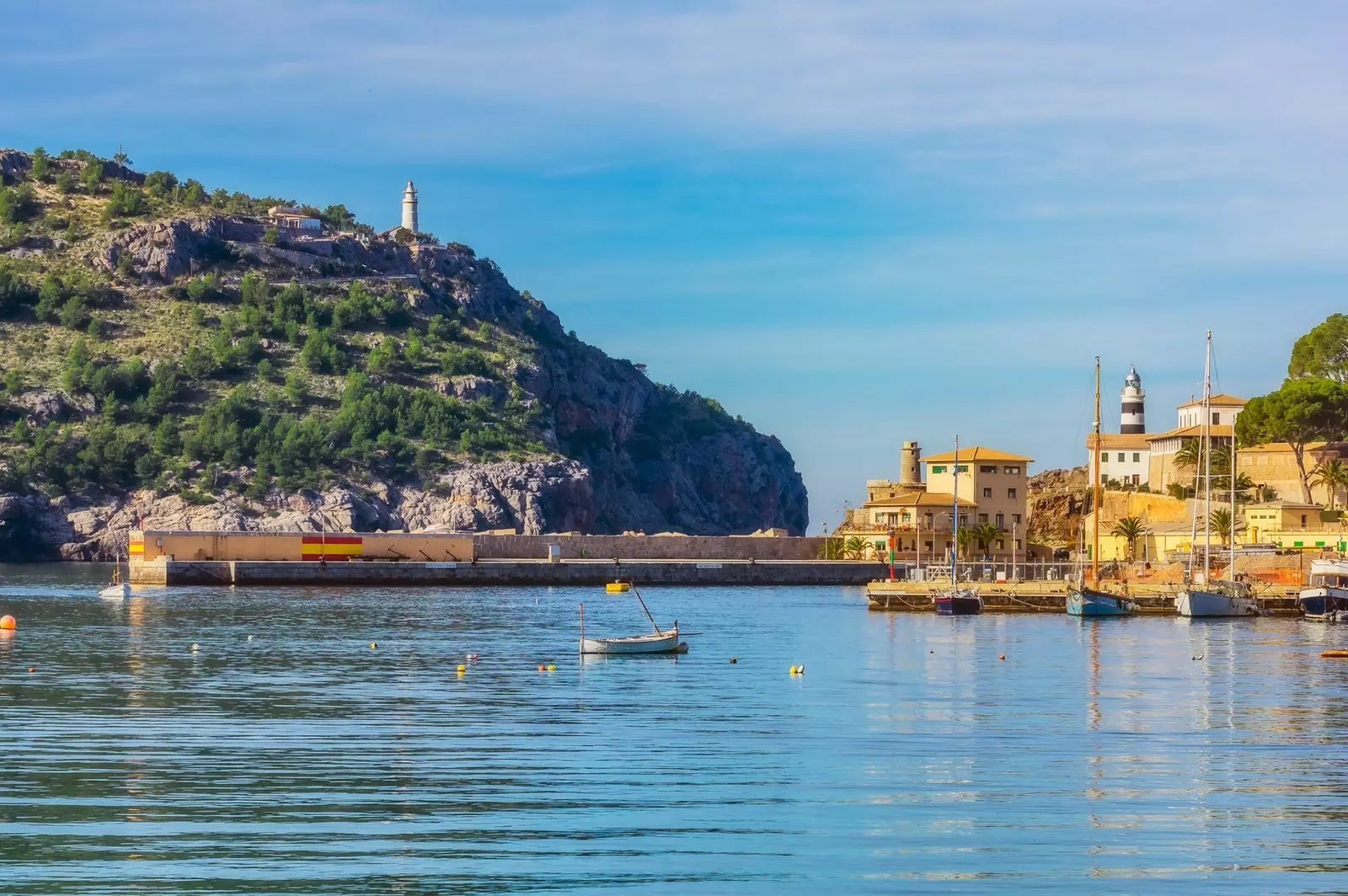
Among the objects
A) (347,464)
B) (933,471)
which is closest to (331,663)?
(933,471)

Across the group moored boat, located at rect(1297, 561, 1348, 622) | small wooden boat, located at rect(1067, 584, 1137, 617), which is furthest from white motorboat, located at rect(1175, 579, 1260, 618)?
small wooden boat, located at rect(1067, 584, 1137, 617)

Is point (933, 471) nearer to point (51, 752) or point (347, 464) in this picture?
point (347, 464)

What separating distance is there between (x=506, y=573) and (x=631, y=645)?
241 ft

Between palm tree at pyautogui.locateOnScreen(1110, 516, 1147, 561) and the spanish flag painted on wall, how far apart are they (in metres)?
59.6

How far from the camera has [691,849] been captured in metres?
26.9

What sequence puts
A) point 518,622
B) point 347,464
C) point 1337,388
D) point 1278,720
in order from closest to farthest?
point 1278,720 < point 518,622 < point 1337,388 < point 347,464

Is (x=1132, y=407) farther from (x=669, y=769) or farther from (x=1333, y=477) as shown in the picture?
(x=669, y=769)

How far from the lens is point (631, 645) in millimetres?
63344

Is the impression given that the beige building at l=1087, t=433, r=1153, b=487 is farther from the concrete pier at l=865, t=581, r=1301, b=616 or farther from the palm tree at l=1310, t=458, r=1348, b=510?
the concrete pier at l=865, t=581, r=1301, b=616

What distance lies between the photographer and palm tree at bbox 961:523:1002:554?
139625 millimetres

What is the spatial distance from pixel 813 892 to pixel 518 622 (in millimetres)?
63811

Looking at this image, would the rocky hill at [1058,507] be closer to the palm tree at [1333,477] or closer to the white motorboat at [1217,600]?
the palm tree at [1333,477]

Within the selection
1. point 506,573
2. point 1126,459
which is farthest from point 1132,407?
point 506,573

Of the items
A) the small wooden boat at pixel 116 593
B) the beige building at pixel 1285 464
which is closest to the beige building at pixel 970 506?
the beige building at pixel 1285 464
